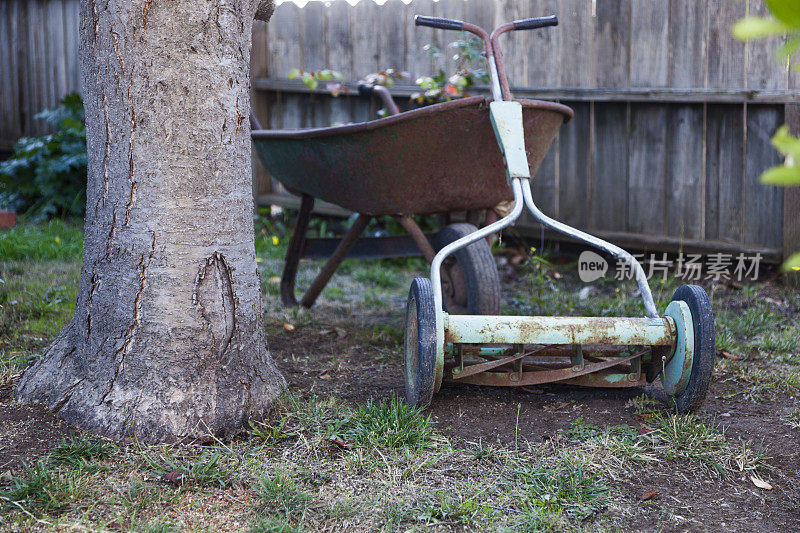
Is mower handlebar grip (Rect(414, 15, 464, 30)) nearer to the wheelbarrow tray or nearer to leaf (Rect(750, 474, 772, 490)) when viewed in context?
the wheelbarrow tray

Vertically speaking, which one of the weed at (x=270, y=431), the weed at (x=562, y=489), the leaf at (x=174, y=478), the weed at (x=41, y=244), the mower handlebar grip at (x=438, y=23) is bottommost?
the weed at (x=562, y=489)

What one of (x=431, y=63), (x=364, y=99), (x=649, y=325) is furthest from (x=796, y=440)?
(x=364, y=99)

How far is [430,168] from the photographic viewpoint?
10.3ft

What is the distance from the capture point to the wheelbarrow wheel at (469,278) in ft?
9.96

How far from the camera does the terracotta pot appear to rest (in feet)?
18.7

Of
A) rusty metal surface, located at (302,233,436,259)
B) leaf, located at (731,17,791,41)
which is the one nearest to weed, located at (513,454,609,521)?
leaf, located at (731,17,791,41)

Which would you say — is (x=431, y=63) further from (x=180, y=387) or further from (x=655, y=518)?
(x=655, y=518)

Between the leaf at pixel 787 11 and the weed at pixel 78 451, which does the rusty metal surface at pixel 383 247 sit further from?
the leaf at pixel 787 11

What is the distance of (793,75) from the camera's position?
13.2 ft

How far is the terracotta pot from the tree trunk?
3.96m

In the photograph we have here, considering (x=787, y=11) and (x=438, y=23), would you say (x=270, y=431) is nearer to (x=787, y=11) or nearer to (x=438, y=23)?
(x=438, y=23)

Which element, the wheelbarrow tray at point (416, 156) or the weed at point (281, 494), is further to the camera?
the wheelbarrow tray at point (416, 156)

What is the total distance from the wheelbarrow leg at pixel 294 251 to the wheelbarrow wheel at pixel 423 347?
1.69 meters

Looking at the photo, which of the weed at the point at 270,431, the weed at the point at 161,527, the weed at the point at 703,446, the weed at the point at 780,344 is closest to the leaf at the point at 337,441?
the weed at the point at 270,431
